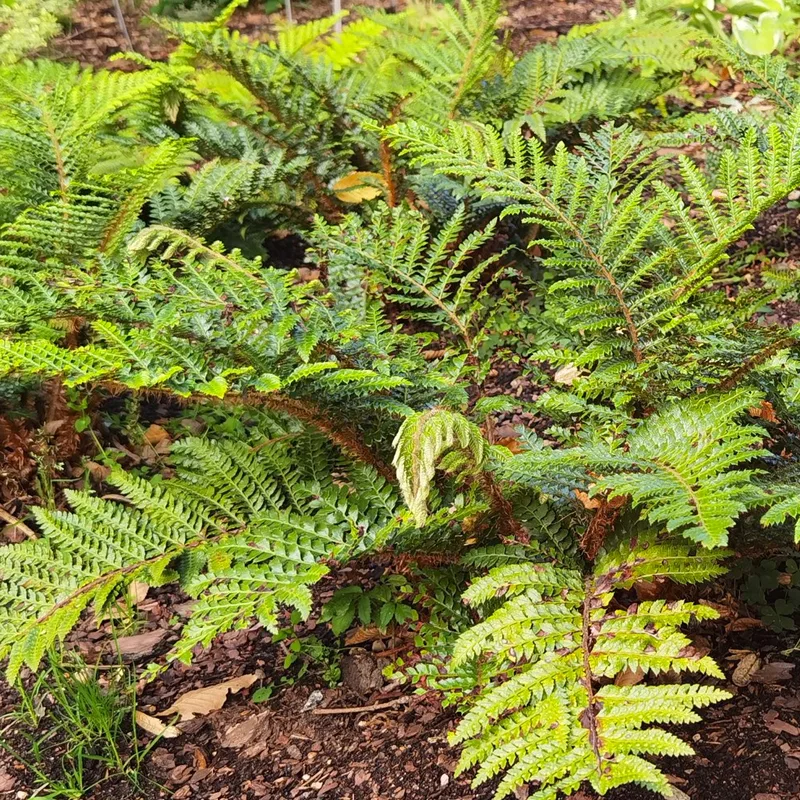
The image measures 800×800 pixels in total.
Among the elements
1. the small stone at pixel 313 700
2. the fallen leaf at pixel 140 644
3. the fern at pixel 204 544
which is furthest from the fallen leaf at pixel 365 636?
the fallen leaf at pixel 140 644

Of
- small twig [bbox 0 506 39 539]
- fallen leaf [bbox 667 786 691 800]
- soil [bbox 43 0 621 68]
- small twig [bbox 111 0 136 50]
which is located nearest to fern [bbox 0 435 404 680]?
small twig [bbox 0 506 39 539]

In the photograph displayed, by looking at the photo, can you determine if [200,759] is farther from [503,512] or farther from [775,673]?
[775,673]

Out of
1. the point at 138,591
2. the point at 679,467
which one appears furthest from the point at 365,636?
the point at 679,467

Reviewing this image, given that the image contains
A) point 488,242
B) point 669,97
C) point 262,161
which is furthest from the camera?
point 669,97

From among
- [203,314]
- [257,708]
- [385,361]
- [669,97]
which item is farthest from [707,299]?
[669,97]

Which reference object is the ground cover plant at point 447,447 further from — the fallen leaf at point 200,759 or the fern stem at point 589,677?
the fallen leaf at point 200,759

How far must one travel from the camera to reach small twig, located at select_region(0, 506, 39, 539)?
245 cm

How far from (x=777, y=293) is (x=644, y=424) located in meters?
0.48

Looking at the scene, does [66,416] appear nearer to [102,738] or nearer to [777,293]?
[102,738]

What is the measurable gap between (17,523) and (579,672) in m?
1.68

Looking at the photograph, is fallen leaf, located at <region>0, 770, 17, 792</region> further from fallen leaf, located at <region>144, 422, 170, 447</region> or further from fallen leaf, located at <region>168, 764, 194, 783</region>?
fallen leaf, located at <region>144, 422, 170, 447</region>

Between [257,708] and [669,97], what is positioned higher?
[669,97]

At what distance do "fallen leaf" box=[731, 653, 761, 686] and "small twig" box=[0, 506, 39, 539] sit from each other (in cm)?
183

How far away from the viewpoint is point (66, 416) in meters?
2.59
